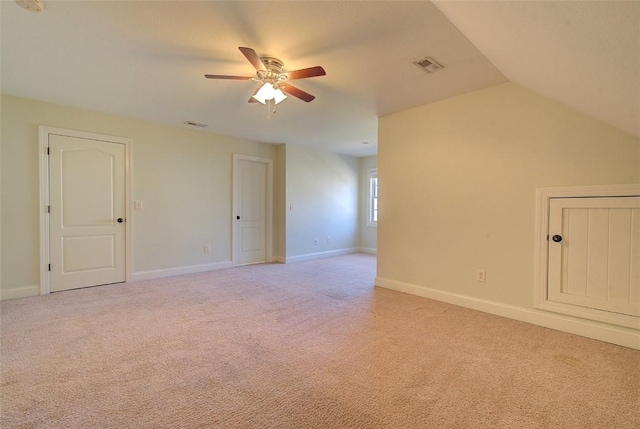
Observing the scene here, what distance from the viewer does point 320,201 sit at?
6316 mm

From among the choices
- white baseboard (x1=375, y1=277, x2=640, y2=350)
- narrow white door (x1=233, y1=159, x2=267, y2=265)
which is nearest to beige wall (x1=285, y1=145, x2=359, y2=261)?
narrow white door (x1=233, y1=159, x2=267, y2=265)

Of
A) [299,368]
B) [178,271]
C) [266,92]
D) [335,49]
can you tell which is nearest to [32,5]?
[266,92]

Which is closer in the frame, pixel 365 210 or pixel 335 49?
pixel 335 49

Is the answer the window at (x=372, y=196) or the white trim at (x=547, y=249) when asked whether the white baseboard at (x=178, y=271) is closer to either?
the window at (x=372, y=196)

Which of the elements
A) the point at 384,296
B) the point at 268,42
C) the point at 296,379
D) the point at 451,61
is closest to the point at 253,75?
the point at 268,42

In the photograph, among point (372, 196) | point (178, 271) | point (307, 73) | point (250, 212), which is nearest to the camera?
point (307, 73)

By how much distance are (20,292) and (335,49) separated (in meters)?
4.38

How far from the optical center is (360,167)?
7.22 meters

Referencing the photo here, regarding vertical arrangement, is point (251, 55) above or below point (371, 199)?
above

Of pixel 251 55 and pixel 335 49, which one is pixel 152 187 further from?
pixel 335 49

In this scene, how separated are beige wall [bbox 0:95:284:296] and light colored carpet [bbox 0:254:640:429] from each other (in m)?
0.91

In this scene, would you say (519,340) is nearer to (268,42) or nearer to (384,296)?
(384,296)

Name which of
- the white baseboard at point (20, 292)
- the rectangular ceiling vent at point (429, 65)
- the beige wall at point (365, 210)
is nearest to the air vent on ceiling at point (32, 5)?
the rectangular ceiling vent at point (429, 65)

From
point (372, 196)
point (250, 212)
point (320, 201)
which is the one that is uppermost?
point (372, 196)
